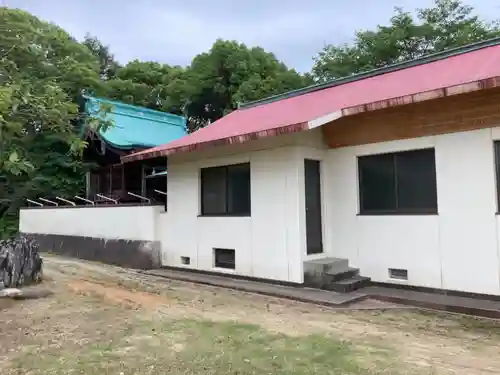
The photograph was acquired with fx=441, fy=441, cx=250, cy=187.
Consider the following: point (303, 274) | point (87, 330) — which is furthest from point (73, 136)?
point (303, 274)

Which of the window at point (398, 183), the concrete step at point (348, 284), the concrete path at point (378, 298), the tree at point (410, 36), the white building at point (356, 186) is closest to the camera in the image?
the concrete path at point (378, 298)

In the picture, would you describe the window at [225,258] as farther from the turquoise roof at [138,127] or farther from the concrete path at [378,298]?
the turquoise roof at [138,127]

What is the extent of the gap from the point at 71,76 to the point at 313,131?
384 inches

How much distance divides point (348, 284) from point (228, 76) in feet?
46.1

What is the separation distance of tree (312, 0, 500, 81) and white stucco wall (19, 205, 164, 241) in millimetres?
12882

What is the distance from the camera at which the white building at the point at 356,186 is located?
20.6ft

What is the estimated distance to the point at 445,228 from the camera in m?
6.56

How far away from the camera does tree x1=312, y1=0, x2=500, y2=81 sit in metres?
19.0

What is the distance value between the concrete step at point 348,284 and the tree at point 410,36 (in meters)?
14.1

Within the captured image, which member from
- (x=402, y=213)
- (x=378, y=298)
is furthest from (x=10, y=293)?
(x=402, y=213)

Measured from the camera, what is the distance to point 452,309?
5.90 meters

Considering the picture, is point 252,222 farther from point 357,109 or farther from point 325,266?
point 357,109

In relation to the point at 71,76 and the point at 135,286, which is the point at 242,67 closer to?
the point at 71,76

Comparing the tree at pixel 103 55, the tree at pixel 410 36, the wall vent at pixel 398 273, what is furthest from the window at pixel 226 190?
the tree at pixel 103 55
